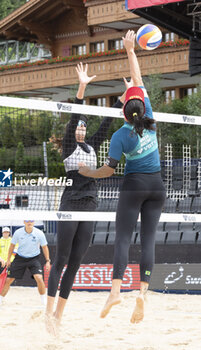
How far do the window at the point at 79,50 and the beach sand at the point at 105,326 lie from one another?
23257mm

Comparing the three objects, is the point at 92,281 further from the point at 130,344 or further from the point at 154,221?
the point at 154,221

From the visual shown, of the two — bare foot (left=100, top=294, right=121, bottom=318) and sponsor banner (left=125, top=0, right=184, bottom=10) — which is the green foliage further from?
bare foot (left=100, top=294, right=121, bottom=318)

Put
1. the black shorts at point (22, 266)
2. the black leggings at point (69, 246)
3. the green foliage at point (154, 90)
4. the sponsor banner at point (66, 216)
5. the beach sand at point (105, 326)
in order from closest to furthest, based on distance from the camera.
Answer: the black leggings at point (69, 246)
the sponsor banner at point (66, 216)
the beach sand at point (105, 326)
the black shorts at point (22, 266)
the green foliage at point (154, 90)

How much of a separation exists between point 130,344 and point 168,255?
5.45 m

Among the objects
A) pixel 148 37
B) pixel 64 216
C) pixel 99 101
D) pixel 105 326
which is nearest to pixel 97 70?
pixel 99 101

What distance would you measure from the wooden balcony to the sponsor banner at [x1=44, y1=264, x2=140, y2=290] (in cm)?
1528

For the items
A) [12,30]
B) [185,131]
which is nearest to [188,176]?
[185,131]

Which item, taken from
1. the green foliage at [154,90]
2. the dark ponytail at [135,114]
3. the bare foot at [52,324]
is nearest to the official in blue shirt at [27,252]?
the bare foot at [52,324]

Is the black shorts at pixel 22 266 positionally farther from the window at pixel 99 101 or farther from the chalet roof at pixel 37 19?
the chalet roof at pixel 37 19

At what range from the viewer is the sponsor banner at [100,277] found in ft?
40.2

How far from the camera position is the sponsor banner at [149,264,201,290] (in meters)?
11.9

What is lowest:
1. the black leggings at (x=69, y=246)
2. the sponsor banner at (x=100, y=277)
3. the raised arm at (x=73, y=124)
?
the sponsor banner at (x=100, y=277)

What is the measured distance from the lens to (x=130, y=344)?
23.1ft

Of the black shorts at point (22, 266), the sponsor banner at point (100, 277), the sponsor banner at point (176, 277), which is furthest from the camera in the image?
the sponsor banner at point (100, 277)
